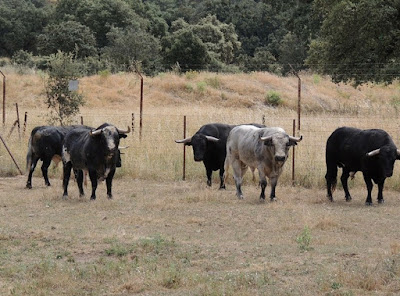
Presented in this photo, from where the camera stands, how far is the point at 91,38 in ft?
183

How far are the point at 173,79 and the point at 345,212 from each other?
25.8m

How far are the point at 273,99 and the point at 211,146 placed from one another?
20.6m

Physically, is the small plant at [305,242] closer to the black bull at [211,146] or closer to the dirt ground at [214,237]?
the dirt ground at [214,237]

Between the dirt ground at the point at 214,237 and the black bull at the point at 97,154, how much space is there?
0.47 metres

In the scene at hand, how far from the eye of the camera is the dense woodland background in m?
28.3

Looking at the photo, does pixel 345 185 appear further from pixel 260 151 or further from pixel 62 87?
pixel 62 87

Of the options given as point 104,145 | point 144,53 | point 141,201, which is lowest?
point 141,201

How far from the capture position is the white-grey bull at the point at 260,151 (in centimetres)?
1587

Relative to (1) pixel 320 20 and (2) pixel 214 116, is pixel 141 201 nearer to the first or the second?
(2) pixel 214 116

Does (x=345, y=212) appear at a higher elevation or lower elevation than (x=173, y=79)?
lower

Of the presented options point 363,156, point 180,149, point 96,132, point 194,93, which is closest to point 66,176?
point 96,132

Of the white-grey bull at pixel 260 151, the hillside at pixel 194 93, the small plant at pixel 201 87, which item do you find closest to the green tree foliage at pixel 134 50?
the hillside at pixel 194 93

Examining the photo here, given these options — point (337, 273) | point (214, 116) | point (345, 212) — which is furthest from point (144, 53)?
point (337, 273)

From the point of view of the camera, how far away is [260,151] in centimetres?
1631
